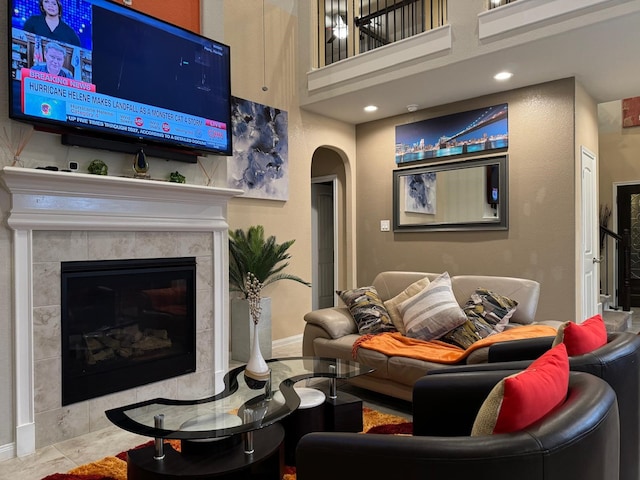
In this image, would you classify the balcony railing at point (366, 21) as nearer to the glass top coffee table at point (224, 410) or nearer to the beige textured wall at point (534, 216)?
the beige textured wall at point (534, 216)

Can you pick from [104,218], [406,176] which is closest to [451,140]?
[406,176]

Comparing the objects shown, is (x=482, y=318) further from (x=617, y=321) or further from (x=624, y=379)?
(x=617, y=321)

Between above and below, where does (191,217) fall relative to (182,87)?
below

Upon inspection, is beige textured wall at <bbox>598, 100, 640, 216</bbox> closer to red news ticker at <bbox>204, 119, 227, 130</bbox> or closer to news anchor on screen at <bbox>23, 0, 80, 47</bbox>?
red news ticker at <bbox>204, 119, 227, 130</bbox>

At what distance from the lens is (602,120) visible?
23.6 ft

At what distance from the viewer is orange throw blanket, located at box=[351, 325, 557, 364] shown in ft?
8.39

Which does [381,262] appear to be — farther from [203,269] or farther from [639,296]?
[639,296]

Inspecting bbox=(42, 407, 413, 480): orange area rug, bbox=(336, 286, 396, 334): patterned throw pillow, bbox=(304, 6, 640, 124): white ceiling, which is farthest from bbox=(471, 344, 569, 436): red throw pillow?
bbox=(304, 6, 640, 124): white ceiling

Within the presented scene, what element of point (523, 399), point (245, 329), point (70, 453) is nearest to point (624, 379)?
point (523, 399)

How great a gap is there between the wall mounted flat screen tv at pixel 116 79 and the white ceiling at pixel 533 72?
183 cm

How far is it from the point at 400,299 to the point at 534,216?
5.94 ft

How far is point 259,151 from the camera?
14.9 ft

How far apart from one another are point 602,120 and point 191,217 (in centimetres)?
696

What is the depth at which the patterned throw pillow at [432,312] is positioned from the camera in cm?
307
